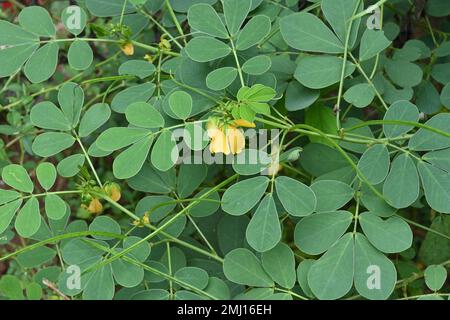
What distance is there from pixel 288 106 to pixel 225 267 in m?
0.33

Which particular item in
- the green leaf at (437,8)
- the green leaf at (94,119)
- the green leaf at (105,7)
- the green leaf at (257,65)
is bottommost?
the green leaf at (94,119)

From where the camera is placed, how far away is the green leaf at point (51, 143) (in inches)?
46.7

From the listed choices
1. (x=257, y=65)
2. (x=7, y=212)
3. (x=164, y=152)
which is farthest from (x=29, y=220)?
(x=257, y=65)

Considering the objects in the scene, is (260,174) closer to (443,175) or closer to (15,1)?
(443,175)

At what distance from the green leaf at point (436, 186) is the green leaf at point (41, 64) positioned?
699mm

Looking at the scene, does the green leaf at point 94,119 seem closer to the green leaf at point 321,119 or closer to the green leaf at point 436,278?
the green leaf at point 321,119

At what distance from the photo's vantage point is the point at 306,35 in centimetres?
116

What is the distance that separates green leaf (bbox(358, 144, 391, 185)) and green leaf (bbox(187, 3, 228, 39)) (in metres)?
0.33

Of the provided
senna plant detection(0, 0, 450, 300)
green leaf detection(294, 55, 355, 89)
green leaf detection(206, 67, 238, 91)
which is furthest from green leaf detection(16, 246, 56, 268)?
green leaf detection(294, 55, 355, 89)

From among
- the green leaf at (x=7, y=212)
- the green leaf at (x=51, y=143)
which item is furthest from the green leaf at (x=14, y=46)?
the green leaf at (x=7, y=212)

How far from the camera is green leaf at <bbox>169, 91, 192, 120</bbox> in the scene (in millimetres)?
1077

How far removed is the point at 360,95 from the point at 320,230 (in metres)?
0.28

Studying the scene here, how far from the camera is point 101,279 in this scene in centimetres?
110

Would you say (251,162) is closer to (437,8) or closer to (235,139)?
(235,139)
